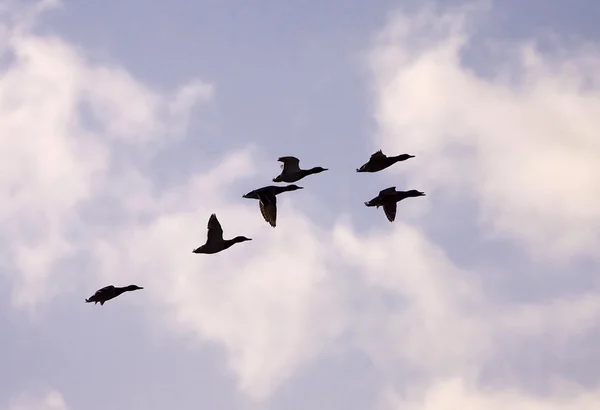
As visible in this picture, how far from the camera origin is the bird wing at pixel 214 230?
188 feet

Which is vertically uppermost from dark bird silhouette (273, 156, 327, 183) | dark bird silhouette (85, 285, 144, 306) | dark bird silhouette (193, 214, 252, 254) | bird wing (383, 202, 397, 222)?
dark bird silhouette (273, 156, 327, 183)

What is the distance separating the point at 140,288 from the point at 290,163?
11181mm

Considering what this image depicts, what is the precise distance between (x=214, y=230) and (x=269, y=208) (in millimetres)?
3338

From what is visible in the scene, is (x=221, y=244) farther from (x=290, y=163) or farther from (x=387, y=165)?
(x=387, y=165)

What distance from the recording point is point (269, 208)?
190ft

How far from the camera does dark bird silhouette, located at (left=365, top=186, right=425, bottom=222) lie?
60812 mm

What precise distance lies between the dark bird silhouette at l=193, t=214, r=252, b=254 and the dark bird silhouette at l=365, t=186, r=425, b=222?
8.90 meters

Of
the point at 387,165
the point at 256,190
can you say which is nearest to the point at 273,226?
the point at 256,190

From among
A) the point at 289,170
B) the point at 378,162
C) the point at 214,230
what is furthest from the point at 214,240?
the point at 378,162

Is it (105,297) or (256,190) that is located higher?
(256,190)

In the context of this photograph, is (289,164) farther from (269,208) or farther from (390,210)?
(390,210)

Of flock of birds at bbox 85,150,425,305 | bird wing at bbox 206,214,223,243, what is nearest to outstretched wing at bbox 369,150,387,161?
flock of birds at bbox 85,150,425,305

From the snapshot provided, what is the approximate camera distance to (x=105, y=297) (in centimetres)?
5584

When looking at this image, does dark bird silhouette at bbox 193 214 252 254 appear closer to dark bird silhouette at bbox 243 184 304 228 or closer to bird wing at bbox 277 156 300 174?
dark bird silhouette at bbox 243 184 304 228
